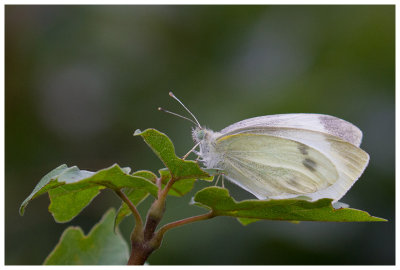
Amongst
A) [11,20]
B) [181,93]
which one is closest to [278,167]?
[181,93]

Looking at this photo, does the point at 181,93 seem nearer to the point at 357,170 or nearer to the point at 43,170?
the point at 43,170

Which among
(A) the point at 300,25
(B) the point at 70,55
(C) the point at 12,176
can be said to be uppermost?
(A) the point at 300,25

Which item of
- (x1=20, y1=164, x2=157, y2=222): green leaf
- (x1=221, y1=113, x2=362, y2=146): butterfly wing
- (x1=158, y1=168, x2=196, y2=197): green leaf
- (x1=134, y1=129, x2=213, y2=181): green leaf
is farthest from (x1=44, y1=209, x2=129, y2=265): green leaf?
(x1=221, y1=113, x2=362, y2=146): butterfly wing

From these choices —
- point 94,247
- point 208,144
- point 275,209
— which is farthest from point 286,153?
point 94,247

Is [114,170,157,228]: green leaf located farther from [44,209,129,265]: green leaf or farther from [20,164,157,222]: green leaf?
[44,209,129,265]: green leaf

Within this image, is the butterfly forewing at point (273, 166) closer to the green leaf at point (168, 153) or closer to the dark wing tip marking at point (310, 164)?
the dark wing tip marking at point (310, 164)

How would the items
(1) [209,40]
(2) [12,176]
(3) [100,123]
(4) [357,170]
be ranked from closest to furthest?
(4) [357,170] → (2) [12,176] → (3) [100,123] → (1) [209,40]
